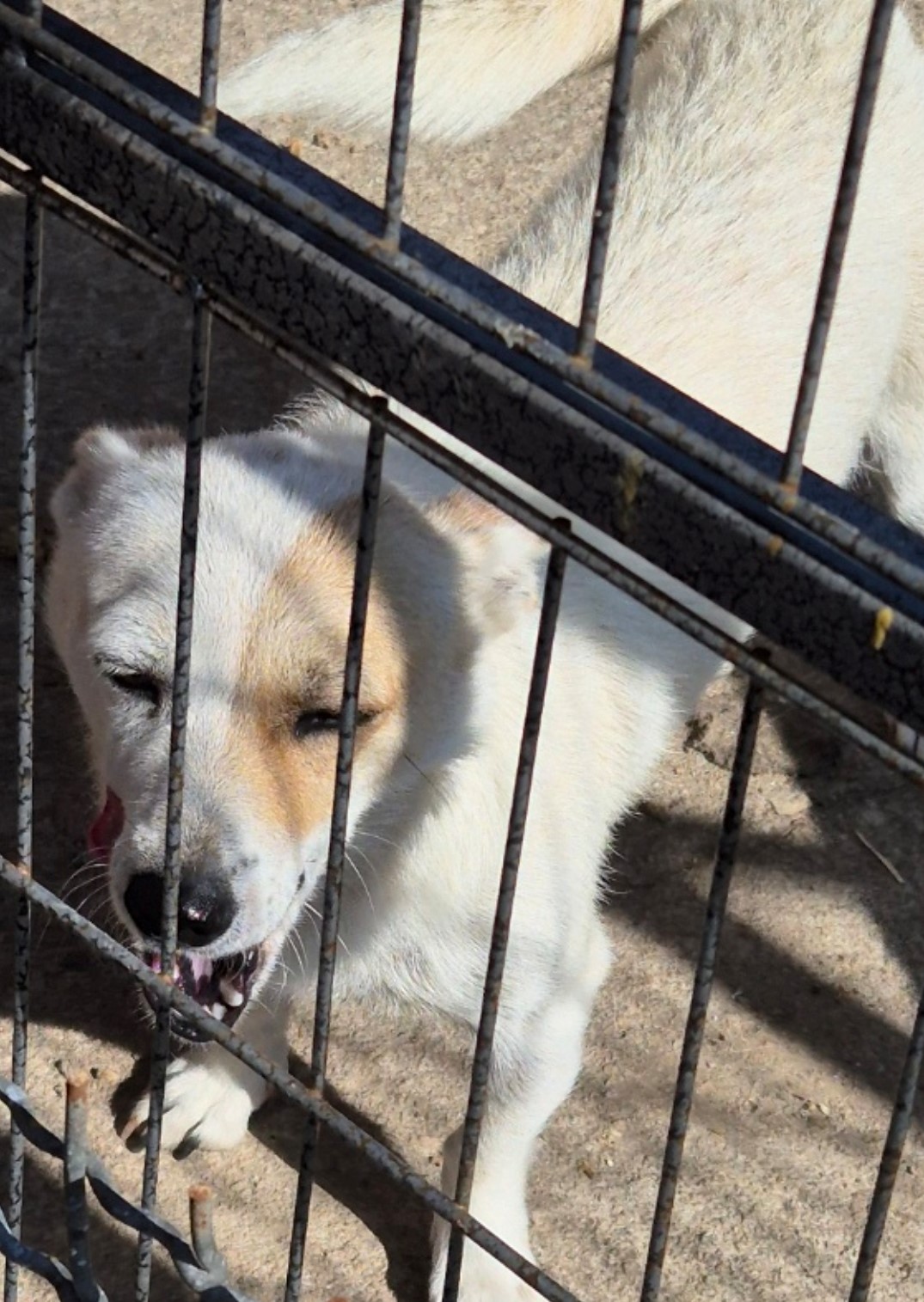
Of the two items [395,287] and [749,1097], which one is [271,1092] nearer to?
[749,1097]

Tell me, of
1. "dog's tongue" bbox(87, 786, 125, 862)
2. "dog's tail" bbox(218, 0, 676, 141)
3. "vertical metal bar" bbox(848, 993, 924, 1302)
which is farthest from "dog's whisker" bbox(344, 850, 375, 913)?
"dog's tail" bbox(218, 0, 676, 141)

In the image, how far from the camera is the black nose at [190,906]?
91.7 inches

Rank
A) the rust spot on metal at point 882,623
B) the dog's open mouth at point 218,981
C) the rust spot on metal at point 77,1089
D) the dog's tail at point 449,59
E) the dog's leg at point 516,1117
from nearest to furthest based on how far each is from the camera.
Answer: the rust spot on metal at point 882,623, the rust spot on metal at point 77,1089, the dog's open mouth at point 218,981, the dog's leg at point 516,1117, the dog's tail at point 449,59

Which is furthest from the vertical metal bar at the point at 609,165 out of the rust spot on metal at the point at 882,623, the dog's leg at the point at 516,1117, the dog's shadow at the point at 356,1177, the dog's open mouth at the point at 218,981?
the dog's shadow at the point at 356,1177

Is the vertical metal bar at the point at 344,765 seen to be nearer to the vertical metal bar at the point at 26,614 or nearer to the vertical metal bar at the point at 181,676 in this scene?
the vertical metal bar at the point at 181,676

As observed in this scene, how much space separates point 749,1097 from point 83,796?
154 centimetres

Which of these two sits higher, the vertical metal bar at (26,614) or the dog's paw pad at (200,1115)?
the vertical metal bar at (26,614)

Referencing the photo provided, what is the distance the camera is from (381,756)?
2.60m

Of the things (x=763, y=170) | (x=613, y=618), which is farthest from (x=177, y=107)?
(x=763, y=170)

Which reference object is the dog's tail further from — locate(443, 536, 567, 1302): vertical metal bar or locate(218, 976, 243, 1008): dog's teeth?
locate(443, 536, 567, 1302): vertical metal bar

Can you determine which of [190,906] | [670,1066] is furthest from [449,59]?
[190,906]

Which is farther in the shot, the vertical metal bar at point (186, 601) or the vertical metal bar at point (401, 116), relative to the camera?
the vertical metal bar at point (186, 601)

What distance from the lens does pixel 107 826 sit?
272 centimetres

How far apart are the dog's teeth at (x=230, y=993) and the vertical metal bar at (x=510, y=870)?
66 cm
